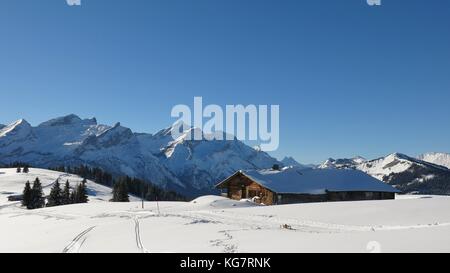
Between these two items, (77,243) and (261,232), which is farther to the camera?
(261,232)

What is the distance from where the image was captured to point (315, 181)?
58500 mm

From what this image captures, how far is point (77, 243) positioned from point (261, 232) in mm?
8263

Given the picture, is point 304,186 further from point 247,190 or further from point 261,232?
point 261,232

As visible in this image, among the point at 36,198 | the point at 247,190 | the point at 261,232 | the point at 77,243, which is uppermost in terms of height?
the point at 261,232

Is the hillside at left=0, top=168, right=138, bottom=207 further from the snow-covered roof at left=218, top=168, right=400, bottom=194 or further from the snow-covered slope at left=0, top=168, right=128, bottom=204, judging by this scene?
the snow-covered roof at left=218, top=168, right=400, bottom=194

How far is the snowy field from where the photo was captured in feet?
51.4

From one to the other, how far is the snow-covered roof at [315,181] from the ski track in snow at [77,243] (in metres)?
33.1

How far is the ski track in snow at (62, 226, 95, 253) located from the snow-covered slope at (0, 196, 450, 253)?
5 cm

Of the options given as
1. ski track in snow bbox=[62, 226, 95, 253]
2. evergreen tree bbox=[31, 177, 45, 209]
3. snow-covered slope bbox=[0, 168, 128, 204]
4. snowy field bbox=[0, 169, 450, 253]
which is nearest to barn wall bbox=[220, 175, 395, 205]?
snowy field bbox=[0, 169, 450, 253]

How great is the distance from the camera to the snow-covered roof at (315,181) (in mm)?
55344

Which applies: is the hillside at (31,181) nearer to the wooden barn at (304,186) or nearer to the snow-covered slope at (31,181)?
the snow-covered slope at (31,181)

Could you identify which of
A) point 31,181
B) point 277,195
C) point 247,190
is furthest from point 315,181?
point 31,181
